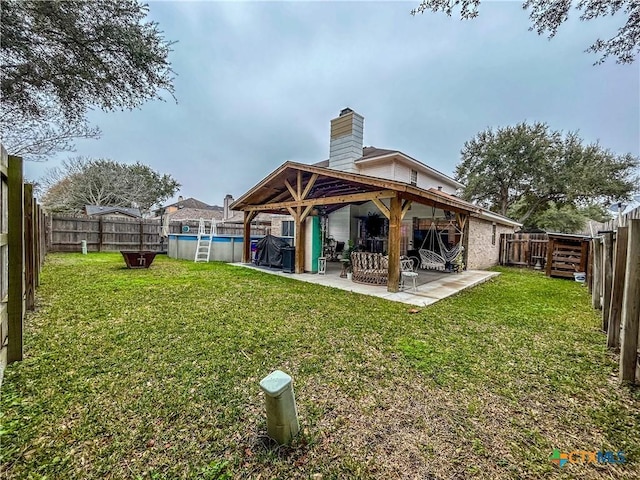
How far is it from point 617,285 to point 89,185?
32.6 metres

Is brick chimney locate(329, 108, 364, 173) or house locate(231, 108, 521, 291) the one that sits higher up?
brick chimney locate(329, 108, 364, 173)

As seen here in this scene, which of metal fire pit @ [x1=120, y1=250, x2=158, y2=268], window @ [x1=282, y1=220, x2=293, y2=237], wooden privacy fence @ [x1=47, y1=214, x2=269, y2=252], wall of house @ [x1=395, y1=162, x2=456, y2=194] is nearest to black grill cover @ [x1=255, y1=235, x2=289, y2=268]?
metal fire pit @ [x1=120, y1=250, x2=158, y2=268]

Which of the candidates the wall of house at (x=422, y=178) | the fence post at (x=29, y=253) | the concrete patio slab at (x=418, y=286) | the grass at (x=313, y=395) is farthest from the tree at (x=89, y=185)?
the wall of house at (x=422, y=178)

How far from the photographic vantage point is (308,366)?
292cm

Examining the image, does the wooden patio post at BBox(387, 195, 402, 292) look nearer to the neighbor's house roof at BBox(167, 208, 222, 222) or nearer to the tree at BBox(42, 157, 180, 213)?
Result: the neighbor's house roof at BBox(167, 208, 222, 222)

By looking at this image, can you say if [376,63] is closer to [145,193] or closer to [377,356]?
[377,356]

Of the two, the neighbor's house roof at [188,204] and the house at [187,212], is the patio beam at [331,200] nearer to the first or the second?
the house at [187,212]

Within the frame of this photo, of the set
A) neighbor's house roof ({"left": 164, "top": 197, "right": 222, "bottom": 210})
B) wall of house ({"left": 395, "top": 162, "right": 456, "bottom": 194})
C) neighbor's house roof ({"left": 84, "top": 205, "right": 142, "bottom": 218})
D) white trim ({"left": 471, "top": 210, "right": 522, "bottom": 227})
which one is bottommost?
white trim ({"left": 471, "top": 210, "right": 522, "bottom": 227})

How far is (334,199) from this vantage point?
7660 millimetres

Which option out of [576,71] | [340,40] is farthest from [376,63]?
[576,71]

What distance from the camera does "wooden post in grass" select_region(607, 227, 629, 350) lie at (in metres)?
3.04

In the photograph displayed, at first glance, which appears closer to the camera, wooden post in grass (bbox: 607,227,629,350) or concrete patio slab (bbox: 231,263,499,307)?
wooden post in grass (bbox: 607,227,629,350)

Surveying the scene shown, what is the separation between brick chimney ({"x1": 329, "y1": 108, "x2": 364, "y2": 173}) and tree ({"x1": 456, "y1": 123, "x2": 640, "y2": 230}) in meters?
14.9

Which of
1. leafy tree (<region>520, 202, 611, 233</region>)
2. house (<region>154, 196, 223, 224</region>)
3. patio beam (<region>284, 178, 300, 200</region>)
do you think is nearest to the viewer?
patio beam (<region>284, 178, 300, 200</region>)
